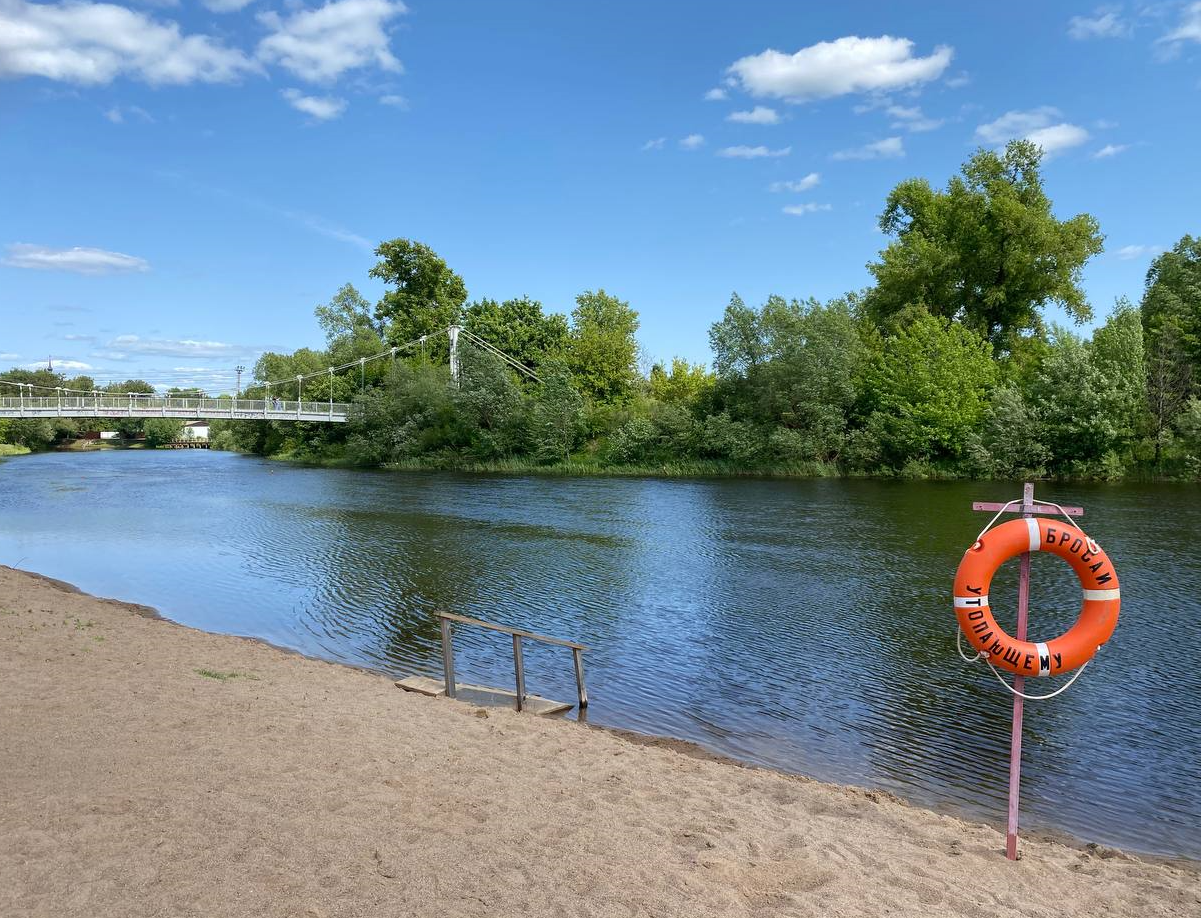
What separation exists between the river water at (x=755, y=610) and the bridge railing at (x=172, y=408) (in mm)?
30696

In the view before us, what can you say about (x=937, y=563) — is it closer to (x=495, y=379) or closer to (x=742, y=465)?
(x=742, y=465)

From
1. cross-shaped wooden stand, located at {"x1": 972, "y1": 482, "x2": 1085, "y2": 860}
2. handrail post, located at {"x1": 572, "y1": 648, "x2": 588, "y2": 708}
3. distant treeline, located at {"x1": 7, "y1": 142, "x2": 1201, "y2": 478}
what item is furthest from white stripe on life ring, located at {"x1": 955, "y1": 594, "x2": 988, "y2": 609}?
distant treeline, located at {"x1": 7, "y1": 142, "x2": 1201, "y2": 478}

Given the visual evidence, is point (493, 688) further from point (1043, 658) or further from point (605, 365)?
point (605, 365)

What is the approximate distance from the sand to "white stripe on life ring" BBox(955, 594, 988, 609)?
5.25 feet

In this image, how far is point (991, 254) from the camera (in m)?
43.1

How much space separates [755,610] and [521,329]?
5180 cm

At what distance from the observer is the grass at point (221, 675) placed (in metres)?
8.55

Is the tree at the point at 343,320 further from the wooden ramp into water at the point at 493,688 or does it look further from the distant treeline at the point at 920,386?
the wooden ramp into water at the point at 493,688

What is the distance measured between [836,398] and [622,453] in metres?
12.1

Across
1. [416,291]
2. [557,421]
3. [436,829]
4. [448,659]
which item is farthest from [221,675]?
[416,291]

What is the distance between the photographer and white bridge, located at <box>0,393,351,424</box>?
57531mm

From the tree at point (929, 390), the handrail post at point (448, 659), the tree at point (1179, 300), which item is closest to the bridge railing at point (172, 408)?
the tree at point (929, 390)

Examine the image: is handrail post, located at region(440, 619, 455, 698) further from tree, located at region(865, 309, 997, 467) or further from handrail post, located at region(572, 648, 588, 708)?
tree, located at region(865, 309, 997, 467)

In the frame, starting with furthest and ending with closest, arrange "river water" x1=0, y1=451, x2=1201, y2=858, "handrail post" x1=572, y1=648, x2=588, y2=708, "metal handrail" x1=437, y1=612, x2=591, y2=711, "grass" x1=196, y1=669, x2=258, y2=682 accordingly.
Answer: "handrail post" x1=572, y1=648, x2=588, y2=708 < "metal handrail" x1=437, y1=612, x2=591, y2=711 < "grass" x1=196, y1=669, x2=258, y2=682 < "river water" x1=0, y1=451, x2=1201, y2=858
